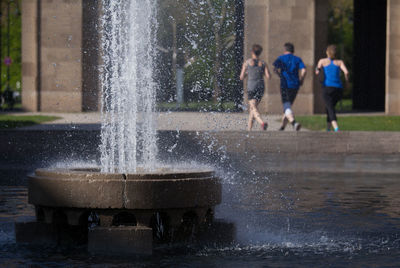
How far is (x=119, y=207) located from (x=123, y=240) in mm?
294

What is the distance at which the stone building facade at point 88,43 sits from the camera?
3238cm

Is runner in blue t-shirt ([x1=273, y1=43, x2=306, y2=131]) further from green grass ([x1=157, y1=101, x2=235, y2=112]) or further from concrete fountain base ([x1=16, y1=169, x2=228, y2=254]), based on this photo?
concrete fountain base ([x1=16, y1=169, x2=228, y2=254])

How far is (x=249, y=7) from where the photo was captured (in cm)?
3281

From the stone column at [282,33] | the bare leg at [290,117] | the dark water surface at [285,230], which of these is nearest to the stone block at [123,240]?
the dark water surface at [285,230]

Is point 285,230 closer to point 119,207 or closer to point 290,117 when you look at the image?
point 119,207

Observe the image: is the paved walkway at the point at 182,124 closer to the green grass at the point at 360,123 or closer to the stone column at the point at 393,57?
the green grass at the point at 360,123

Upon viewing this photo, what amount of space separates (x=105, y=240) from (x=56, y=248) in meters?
0.65

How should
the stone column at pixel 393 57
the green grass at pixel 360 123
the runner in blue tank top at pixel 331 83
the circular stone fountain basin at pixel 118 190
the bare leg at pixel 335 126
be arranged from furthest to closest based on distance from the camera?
the stone column at pixel 393 57 → the green grass at pixel 360 123 → the runner in blue tank top at pixel 331 83 → the bare leg at pixel 335 126 → the circular stone fountain basin at pixel 118 190

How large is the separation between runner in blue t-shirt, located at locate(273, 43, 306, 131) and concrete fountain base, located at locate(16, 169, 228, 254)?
12.6 m

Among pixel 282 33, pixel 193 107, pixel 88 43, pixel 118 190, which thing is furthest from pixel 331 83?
pixel 193 107

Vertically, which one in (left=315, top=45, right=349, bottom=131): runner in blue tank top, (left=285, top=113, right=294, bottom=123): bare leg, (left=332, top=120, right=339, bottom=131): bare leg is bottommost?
(left=332, top=120, right=339, bottom=131): bare leg

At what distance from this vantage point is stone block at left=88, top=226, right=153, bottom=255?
8.40 m

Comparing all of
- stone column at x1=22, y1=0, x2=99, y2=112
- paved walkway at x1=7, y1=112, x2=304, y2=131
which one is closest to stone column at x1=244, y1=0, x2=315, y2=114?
paved walkway at x1=7, y1=112, x2=304, y2=131

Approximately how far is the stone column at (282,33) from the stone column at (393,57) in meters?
2.71
